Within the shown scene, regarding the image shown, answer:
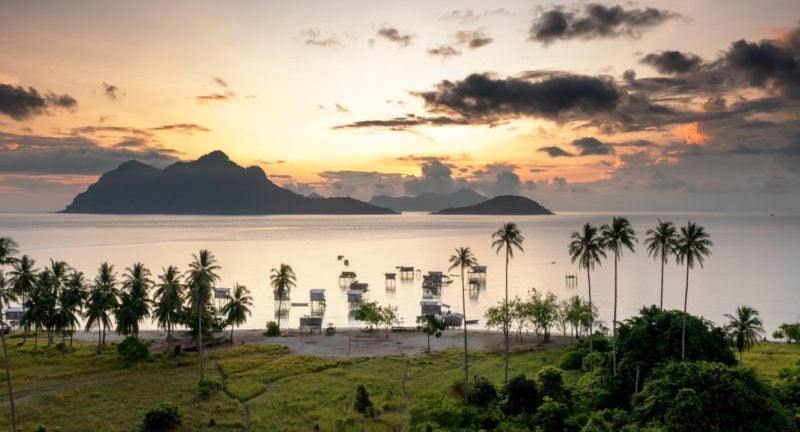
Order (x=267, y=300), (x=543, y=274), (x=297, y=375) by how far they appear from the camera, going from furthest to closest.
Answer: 1. (x=543, y=274)
2. (x=267, y=300)
3. (x=297, y=375)

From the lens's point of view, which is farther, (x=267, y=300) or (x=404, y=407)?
(x=267, y=300)

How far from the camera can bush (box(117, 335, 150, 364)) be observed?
71.7 metres

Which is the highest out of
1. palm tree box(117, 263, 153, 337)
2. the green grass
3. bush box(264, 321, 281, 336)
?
palm tree box(117, 263, 153, 337)

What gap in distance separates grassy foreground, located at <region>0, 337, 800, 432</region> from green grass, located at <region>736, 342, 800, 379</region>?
0.49 feet

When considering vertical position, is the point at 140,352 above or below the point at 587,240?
below

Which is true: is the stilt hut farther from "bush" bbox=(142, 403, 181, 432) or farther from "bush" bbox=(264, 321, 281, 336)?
"bush" bbox=(142, 403, 181, 432)

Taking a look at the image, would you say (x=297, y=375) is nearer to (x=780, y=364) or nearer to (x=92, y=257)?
(x=780, y=364)

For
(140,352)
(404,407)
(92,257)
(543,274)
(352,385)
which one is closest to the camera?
(404,407)

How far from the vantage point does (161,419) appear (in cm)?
4794

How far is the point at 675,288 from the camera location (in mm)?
135000

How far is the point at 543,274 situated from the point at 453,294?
38.7 meters

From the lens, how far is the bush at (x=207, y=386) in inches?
2305

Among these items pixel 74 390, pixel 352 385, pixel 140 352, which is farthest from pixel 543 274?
pixel 74 390

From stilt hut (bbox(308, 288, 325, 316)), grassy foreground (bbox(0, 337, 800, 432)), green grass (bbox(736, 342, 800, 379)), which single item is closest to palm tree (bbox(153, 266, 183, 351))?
grassy foreground (bbox(0, 337, 800, 432))
